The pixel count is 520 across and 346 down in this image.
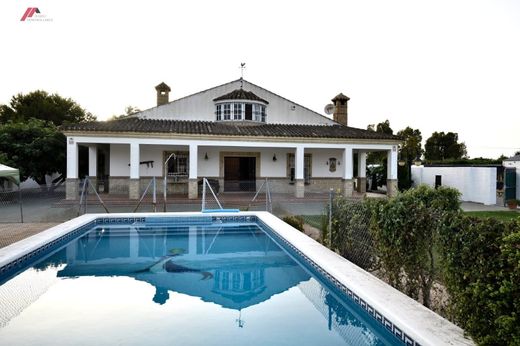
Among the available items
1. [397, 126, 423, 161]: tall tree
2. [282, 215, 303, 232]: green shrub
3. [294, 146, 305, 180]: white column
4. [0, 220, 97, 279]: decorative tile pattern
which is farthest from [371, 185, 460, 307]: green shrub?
[397, 126, 423, 161]: tall tree

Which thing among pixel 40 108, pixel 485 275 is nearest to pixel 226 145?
pixel 485 275

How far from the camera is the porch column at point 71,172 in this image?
18.4 m

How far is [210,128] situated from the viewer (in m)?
21.7

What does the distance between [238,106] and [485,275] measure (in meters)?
21.8

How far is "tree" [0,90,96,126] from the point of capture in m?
36.9

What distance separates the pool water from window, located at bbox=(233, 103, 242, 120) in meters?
15.0

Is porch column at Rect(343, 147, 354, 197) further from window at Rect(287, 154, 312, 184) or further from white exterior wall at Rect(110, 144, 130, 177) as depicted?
white exterior wall at Rect(110, 144, 130, 177)

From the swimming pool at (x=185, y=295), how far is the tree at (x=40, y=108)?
32472mm

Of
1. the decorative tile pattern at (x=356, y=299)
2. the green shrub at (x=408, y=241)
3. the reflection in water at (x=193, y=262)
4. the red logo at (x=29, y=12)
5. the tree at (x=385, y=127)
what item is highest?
the red logo at (x=29, y=12)

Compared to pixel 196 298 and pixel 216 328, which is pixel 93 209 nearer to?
pixel 196 298

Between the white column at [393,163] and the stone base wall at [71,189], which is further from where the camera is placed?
the white column at [393,163]

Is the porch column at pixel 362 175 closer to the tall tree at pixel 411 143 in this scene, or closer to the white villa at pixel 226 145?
the white villa at pixel 226 145

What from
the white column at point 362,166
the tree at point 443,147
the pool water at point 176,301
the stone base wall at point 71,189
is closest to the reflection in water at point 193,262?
the pool water at point 176,301

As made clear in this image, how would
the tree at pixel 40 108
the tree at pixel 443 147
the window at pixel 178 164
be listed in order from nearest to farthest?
1. the window at pixel 178 164
2. the tree at pixel 40 108
3. the tree at pixel 443 147
